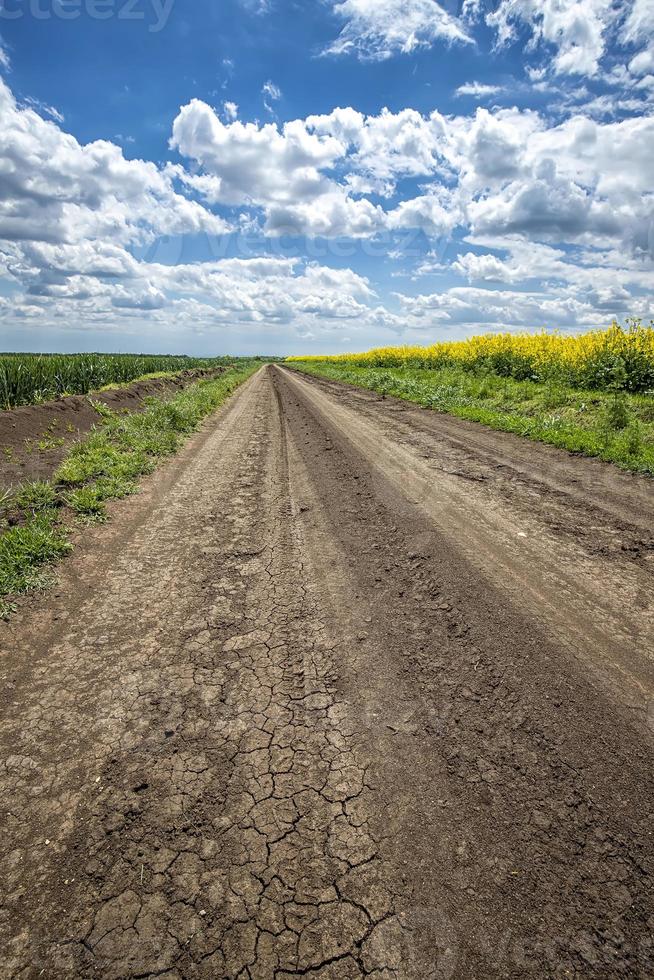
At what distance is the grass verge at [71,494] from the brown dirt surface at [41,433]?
559 millimetres

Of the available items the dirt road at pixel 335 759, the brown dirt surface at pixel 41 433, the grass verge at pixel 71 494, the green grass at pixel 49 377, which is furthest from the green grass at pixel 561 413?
the green grass at pixel 49 377

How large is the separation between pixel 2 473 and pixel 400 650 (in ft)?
26.0

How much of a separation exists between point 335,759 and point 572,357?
51.8 feet

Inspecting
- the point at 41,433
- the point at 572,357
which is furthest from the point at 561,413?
the point at 41,433

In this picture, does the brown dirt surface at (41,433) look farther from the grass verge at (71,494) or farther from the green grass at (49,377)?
the green grass at (49,377)

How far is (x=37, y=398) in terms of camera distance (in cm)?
1488

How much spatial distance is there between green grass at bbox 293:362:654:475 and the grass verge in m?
8.21

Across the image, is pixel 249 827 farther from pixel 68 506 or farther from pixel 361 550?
pixel 68 506

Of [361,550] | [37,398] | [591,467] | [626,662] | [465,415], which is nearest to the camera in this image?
[626,662]

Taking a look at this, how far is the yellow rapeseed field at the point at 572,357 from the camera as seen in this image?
1259cm

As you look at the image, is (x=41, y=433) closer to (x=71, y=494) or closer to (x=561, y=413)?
(x=71, y=494)

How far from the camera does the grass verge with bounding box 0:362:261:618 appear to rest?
454 cm

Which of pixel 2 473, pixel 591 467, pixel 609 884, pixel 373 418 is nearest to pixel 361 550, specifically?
pixel 609 884

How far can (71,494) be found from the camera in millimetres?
6375
